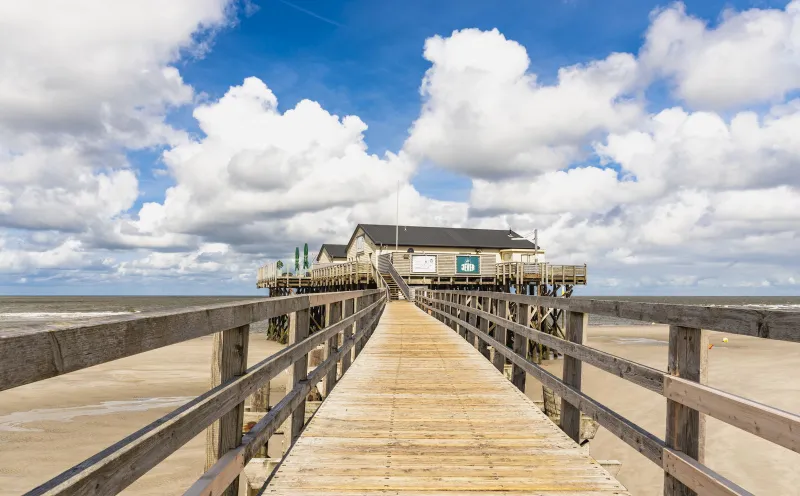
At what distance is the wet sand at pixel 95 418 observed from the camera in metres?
10.1

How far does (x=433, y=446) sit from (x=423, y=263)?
120 feet

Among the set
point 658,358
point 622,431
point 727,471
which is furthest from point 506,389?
point 658,358

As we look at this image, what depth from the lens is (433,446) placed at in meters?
4.20

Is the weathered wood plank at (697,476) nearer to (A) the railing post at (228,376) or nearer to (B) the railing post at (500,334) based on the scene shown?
(A) the railing post at (228,376)

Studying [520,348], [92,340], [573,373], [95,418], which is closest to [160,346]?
[92,340]

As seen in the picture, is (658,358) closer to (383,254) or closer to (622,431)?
(383,254)

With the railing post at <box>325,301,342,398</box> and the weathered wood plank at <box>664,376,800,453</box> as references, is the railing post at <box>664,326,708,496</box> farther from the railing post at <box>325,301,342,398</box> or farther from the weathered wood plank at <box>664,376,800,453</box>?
the railing post at <box>325,301,342,398</box>

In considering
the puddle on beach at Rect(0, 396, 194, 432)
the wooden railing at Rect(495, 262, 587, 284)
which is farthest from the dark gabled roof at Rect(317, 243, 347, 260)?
the puddle on beach at Rect(0, 396, 194, 432)

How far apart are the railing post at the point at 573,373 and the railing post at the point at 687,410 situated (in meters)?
1.32

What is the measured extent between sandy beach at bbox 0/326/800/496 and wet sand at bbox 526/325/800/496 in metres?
0.02

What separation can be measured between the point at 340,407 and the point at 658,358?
2493 cm

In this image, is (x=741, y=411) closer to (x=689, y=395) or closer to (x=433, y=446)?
(x=689, y=395)

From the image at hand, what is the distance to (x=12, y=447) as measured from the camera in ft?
37.9

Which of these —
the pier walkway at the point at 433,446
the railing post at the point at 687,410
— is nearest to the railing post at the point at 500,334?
the pier walkway at the point at 433,446
